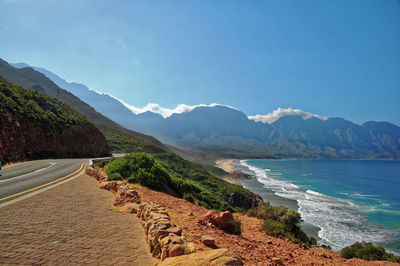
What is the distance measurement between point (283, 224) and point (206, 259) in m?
7.49

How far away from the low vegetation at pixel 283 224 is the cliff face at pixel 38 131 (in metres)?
24.0

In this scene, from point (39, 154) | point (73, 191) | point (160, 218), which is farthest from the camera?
point (39, 154)

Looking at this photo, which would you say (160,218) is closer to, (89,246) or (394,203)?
(89,246)

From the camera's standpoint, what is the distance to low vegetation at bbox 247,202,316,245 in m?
8.52

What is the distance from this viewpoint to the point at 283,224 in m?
9.29

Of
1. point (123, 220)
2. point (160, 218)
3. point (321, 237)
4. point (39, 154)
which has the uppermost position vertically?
point (160, 218)

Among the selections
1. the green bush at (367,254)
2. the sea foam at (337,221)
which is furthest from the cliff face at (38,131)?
the sea foam at (337,221)

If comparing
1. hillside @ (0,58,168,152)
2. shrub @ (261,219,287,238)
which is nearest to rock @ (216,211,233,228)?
shrub @ (261,219,287,238)

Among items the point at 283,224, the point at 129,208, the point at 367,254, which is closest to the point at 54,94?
the point at 129,208

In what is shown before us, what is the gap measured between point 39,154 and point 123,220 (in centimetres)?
2546

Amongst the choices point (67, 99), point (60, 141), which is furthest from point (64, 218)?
point (67, 99)

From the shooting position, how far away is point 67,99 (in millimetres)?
122250

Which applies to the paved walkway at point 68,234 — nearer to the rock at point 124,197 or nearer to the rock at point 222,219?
the rock at point 124,197

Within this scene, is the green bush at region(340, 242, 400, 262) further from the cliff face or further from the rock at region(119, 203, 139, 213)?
the cliff face
